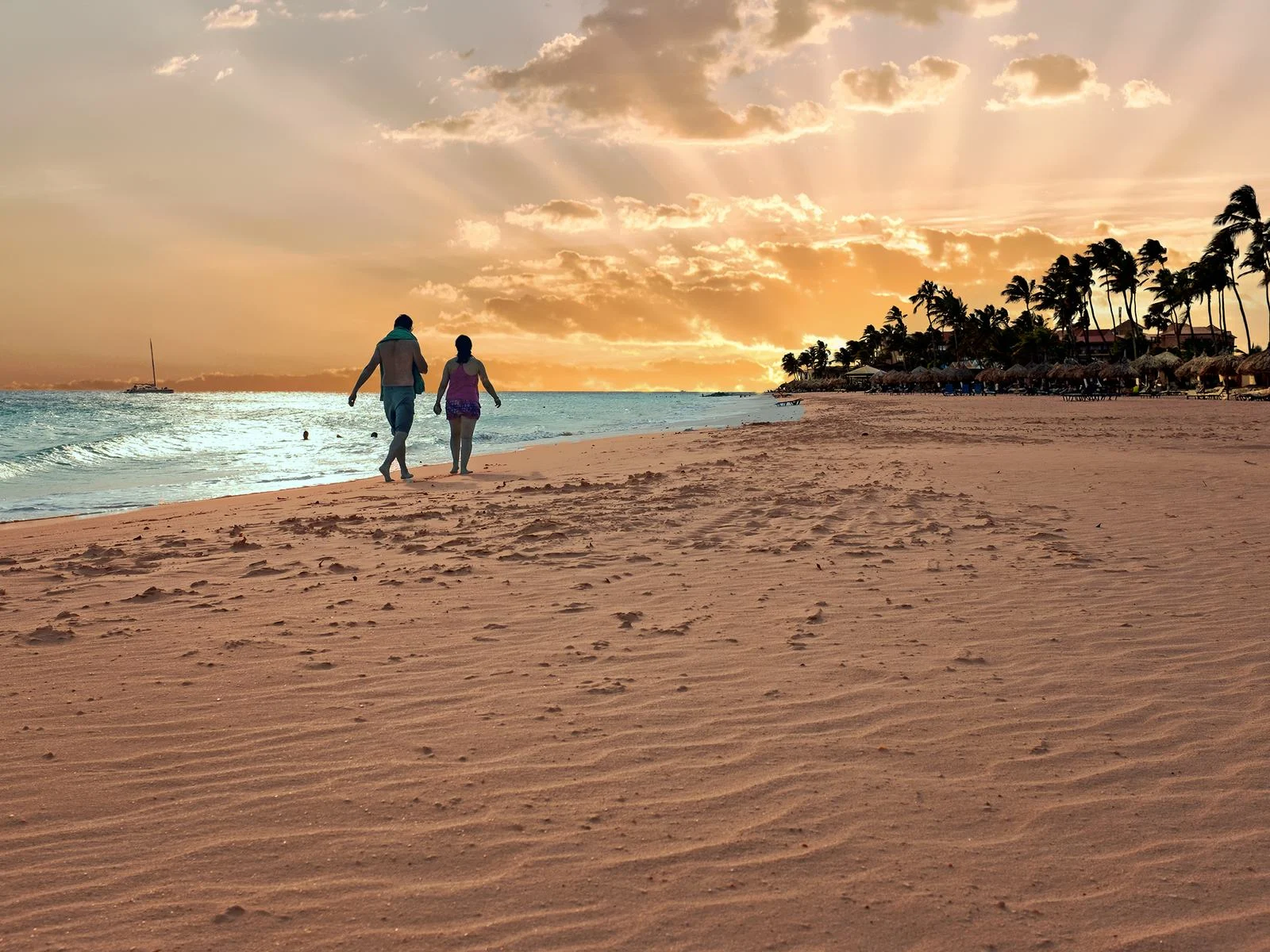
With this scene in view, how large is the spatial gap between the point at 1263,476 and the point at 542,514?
10.4 metres

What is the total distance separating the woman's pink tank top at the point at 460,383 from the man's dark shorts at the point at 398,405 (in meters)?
0.86

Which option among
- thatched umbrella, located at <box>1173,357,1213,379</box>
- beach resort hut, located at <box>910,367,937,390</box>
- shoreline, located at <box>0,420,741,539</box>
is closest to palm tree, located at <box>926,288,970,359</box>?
beach resort hut, located at <box>910,367,937,390</box>

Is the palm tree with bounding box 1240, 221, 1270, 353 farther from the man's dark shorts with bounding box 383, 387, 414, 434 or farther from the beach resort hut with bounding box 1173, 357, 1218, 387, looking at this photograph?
the man's dark shorts with bounding box 383, 387, 414, 434

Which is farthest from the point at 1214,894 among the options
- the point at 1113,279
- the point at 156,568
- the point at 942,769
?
the point at 1113,279

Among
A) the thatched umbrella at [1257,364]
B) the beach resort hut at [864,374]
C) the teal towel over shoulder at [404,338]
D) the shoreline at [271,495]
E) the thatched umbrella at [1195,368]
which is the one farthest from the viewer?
the beach resort hut at [864,374]

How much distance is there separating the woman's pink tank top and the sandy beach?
6550mm

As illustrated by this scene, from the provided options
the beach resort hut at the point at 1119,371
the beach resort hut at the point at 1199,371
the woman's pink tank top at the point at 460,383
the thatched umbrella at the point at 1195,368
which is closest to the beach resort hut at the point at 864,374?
the beach resort hut at the point at 1119,371

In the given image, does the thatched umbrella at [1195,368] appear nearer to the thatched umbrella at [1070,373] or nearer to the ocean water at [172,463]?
the thatched umbrella at [1070,373]

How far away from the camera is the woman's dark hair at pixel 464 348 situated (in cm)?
1437

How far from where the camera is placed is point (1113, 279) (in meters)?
76.9

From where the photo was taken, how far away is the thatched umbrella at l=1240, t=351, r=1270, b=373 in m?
49.1

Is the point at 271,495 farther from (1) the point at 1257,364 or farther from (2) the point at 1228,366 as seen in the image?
(2) the point at 1228,366

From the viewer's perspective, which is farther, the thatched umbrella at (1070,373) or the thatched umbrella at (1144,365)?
the thatched umbrella at (1070,373)

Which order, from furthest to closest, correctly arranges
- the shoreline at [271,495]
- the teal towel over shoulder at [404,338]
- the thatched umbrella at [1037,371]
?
1. the thatched umbrella at [1037,371]
2. the teal towel over shoulder at [404,338]
3. the shoreline at [271,495]
